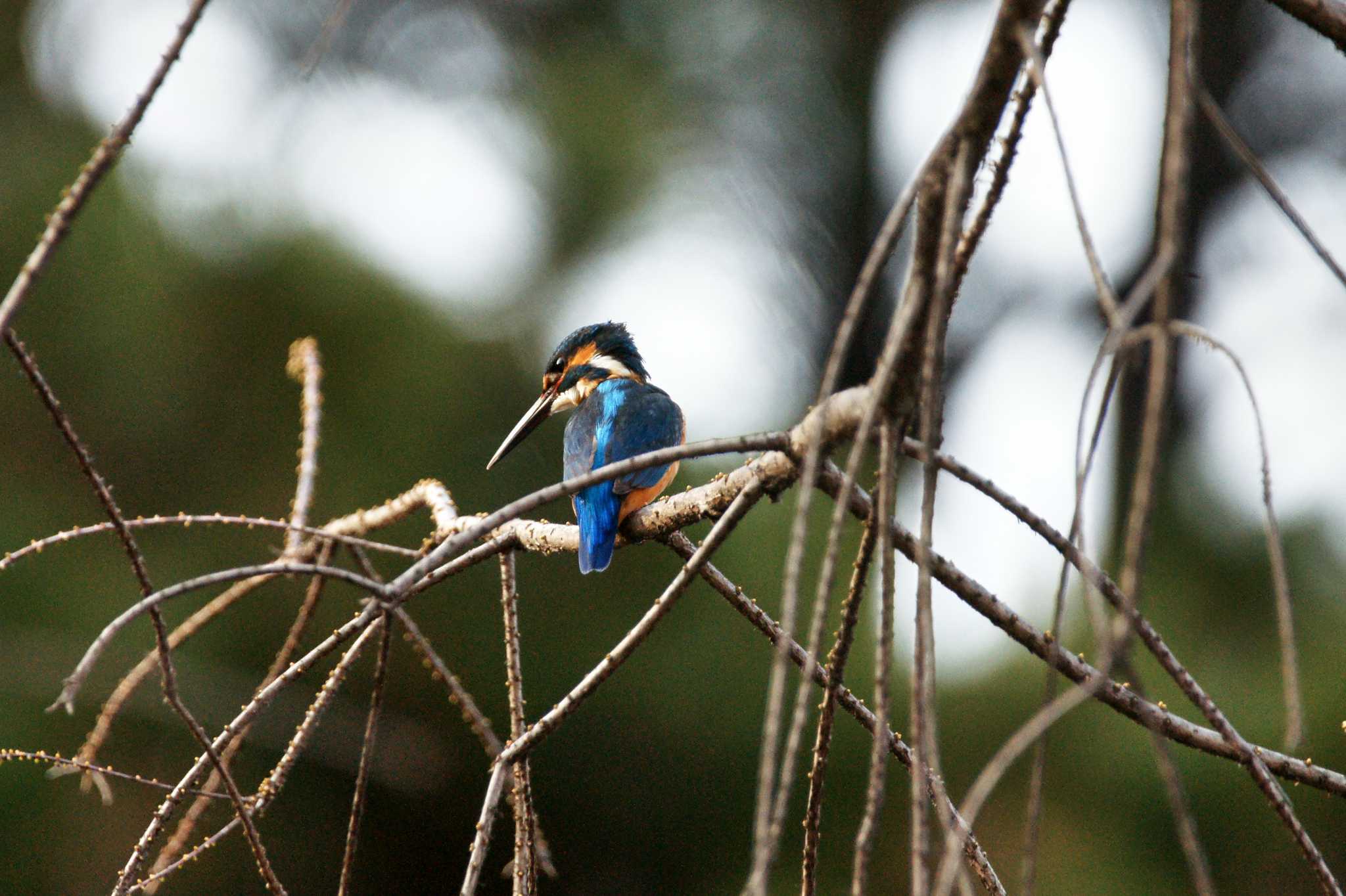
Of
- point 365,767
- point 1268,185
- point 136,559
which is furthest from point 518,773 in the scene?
point 1268,185

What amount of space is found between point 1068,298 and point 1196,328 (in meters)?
5.25

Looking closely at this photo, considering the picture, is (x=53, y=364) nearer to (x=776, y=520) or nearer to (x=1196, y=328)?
(x=776, y=520)

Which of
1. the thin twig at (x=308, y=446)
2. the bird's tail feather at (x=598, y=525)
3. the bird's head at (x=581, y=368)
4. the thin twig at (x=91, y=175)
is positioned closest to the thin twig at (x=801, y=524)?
the thin twig at (x=91, y=175)

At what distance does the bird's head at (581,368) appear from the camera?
9.62 ft

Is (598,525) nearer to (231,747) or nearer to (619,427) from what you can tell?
(619,427)

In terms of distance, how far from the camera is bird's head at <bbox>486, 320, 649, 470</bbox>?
9.62 feet

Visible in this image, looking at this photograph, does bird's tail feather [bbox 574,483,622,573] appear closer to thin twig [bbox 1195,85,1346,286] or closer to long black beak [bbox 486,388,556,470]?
long black beak [bbox 486,388,556,470]

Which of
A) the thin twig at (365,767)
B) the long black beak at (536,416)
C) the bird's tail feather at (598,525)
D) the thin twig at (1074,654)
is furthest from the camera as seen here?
the long black beak at (536,416)

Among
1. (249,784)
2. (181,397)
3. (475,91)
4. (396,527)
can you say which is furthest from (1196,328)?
(475,91)

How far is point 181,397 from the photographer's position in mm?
3350

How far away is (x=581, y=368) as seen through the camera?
3.00 meters

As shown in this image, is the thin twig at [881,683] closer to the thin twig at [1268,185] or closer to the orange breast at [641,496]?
the thin twig at [1268,185]

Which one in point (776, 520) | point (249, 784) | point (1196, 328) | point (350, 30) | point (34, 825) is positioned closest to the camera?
point (1196, 328)

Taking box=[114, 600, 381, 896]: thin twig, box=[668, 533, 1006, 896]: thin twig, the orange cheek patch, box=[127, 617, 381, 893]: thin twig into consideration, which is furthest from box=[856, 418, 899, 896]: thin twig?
the orange cheek patch
